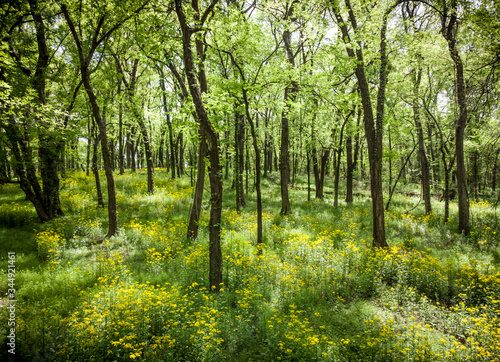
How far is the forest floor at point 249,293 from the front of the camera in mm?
4184

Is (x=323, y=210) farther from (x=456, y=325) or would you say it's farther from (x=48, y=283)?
(x=48, y=283)

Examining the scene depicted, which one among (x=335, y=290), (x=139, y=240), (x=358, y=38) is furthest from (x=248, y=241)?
(x=358, y=38)

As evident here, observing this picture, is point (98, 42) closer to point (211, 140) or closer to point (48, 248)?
point (211, 140)

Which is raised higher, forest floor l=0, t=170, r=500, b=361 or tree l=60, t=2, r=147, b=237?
tree l=60, t=2, r=147, b=237

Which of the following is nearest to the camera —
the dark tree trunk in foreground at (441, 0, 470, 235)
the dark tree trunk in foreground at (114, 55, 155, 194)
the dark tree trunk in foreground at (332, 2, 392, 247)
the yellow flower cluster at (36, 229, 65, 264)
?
the yellow flower cluster at (36, 229, 65, 264)

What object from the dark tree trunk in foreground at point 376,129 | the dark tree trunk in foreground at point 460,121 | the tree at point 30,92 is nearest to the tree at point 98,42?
the tree at point 30,92

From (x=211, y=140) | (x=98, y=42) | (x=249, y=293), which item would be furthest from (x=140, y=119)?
(x=249, y=293)

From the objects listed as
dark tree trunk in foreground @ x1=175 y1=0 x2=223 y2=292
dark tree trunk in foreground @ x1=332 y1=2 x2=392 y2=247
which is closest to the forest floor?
dark tree trunk in foreground @ x1=175 y1=0 x2=223 y2=292

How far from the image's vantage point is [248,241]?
9.45 m

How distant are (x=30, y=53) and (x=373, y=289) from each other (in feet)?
53.2

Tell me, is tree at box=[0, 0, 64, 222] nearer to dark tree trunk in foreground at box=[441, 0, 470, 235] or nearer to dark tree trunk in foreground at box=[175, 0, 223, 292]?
dark tree trunk in foreground at box=[175, 0, 223, 292]

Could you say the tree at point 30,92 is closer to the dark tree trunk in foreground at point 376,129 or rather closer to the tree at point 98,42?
the tree at point 98,42

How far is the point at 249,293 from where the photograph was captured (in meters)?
5.86

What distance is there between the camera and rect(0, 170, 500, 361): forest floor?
418 cm
